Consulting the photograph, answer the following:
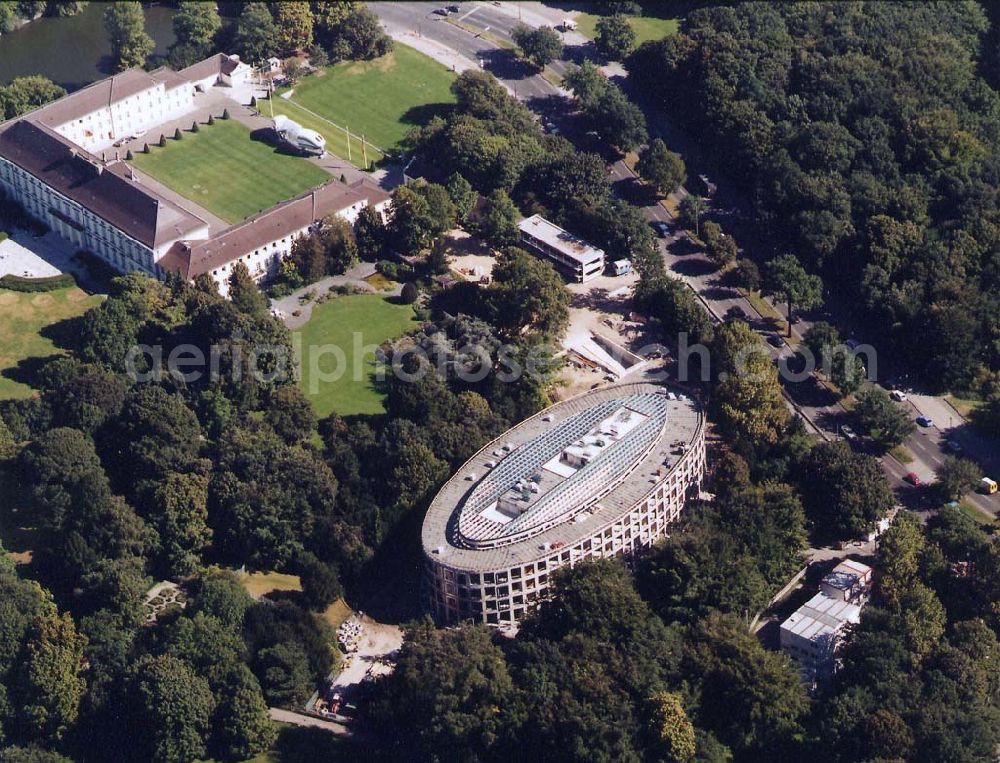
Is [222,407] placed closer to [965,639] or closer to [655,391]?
[655,391]

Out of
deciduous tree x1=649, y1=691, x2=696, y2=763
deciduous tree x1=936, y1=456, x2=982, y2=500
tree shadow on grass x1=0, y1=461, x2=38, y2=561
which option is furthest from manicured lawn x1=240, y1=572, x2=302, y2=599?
deciduous tree x1=936, y1=456, x2=982, y2=500

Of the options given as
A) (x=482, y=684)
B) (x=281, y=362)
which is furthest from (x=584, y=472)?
(x=281, y=362)

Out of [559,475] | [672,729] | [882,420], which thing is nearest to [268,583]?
[559,475]

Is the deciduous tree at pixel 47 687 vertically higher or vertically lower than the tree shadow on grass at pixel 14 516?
higher

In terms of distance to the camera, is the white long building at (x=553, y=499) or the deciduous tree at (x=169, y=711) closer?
the deciduous tree at (x=169, y=711)

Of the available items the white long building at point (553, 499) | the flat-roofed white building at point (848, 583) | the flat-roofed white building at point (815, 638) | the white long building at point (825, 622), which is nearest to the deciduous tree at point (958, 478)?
the flat-roofed white building at point (848, 583)

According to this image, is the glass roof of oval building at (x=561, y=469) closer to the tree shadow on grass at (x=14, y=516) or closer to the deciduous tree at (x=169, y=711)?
the deciduous tree at (x=169, y=711)

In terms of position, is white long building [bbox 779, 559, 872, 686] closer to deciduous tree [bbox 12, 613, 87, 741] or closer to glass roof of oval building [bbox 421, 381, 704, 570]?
glass roof of oval building [bbox 421, 381, 704, 570]
